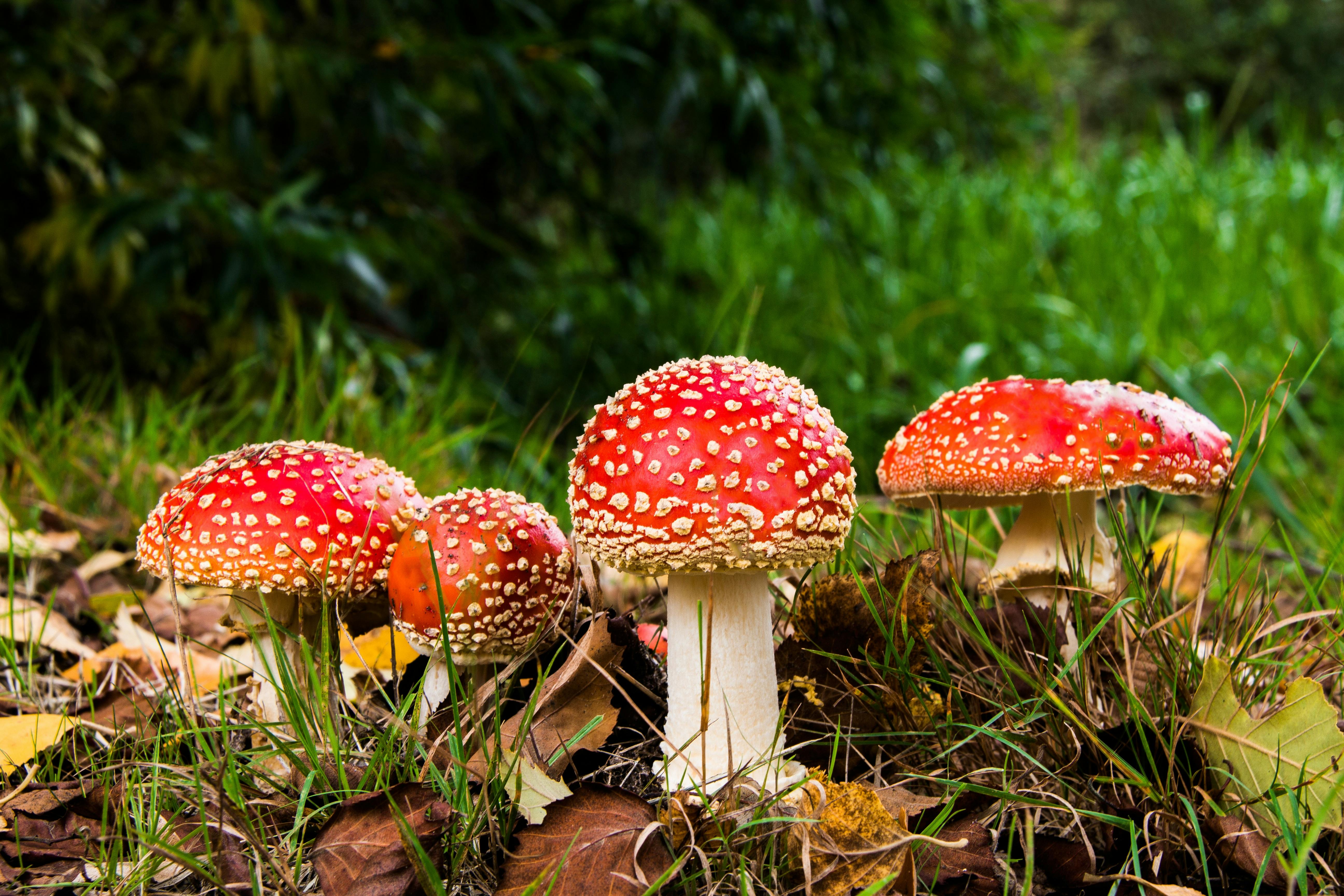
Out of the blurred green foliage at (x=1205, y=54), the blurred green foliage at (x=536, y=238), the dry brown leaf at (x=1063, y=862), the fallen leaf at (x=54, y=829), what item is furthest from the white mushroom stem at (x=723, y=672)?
the blurred green foliage at (x=1205, y=54)

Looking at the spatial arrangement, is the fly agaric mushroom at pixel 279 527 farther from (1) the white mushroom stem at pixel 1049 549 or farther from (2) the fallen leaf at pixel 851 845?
(1) the white mushroom stem at pixel 1049 549

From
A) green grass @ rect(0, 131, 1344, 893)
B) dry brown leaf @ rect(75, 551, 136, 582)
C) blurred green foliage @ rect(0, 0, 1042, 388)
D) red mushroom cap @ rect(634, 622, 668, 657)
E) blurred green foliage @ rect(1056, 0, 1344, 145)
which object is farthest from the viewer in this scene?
blurred green foliage @ rect(1056, 0, 1344, 145)

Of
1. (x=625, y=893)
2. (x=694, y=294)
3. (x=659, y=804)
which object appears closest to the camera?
(x=625, y=893)

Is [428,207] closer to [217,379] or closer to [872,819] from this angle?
[217,379]

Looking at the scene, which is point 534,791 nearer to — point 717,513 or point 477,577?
point 477,577

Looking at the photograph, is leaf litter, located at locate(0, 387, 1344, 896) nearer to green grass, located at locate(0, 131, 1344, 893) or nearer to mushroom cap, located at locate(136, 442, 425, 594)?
green grass, located at locate(0, 131, 1344, 893)

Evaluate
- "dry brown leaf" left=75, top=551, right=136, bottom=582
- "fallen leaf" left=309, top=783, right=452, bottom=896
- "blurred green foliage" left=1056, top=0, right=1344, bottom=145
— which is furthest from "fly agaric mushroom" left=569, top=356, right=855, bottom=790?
"blurred green foliage" left=1056, top=0, right=1344, bottom=145

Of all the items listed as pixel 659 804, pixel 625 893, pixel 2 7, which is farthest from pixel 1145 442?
pixel 2 7
